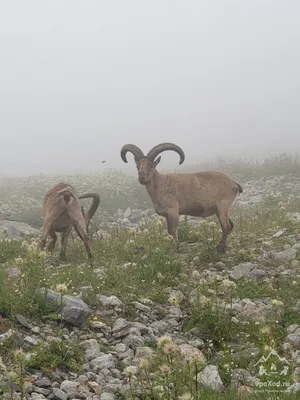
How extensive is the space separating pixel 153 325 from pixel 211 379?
6.78 ft

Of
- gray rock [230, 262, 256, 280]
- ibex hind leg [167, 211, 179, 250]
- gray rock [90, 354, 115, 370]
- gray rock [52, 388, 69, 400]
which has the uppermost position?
gray rock [52, 388, 69, 400]

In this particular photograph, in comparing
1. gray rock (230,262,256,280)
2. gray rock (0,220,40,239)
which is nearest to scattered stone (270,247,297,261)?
gray rock (230,262,256,280)

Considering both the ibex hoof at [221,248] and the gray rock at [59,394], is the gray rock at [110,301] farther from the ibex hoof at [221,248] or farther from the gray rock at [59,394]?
the ibex hoof at [221,248]

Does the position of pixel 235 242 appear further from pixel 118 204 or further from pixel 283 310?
pixel 118 204

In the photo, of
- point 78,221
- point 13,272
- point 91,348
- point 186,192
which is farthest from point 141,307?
point 186,192

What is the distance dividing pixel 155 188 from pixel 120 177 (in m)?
20.7

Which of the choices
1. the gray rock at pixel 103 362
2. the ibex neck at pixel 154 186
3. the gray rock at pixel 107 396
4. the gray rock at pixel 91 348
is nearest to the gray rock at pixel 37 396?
the gray rock at pixel 107 396

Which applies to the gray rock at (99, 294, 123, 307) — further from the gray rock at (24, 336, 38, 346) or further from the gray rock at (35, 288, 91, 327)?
the gray rock at (24, 336, 38, 346)

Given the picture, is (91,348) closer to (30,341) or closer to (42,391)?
(30,341)

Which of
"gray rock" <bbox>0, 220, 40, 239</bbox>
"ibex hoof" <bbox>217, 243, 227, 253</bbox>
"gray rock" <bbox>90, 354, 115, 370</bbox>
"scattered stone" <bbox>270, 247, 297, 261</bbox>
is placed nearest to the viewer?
"gray rock" <bbox>90, 354, 115, 370</bbox>

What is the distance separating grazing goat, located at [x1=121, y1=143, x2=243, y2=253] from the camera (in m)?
12.3

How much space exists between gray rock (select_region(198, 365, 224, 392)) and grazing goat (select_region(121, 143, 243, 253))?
7.24 meters

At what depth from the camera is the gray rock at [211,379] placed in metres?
4.60

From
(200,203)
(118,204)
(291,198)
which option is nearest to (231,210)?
(291,198)
